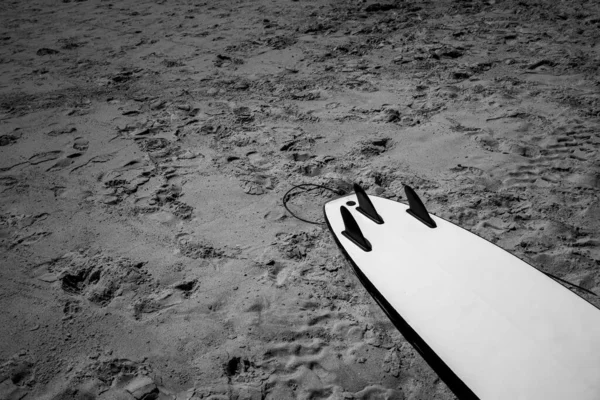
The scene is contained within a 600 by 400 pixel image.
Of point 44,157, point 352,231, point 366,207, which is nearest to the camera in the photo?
point 352,231

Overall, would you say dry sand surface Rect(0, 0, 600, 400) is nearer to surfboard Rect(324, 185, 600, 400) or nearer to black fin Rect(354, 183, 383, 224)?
surfboard Rect(324, 185, 600, 400)

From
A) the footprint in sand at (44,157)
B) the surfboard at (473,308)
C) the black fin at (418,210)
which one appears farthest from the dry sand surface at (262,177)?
Result: the black fin at (418,210)

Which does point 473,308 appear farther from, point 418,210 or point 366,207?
point 366,207

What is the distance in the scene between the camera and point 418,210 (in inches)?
91.5

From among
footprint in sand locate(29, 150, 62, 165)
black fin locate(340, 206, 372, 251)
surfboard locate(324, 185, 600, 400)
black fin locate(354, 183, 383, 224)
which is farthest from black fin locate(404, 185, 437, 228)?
footprint in sand locate(29, 150, 62, 165)

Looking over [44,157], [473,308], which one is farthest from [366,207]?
[44,157]

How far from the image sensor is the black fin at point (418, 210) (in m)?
2.28

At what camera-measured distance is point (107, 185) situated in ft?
9.75

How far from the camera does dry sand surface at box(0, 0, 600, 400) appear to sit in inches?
74.5

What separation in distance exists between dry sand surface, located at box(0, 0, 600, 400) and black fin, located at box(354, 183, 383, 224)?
0.95ft

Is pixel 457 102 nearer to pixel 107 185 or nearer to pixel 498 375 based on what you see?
pixel 498 375

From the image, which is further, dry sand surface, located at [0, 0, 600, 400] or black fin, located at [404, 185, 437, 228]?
black fin, located at [404, 185, 437, 228]

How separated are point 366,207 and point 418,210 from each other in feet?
0.93

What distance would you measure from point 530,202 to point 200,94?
2.89 m
